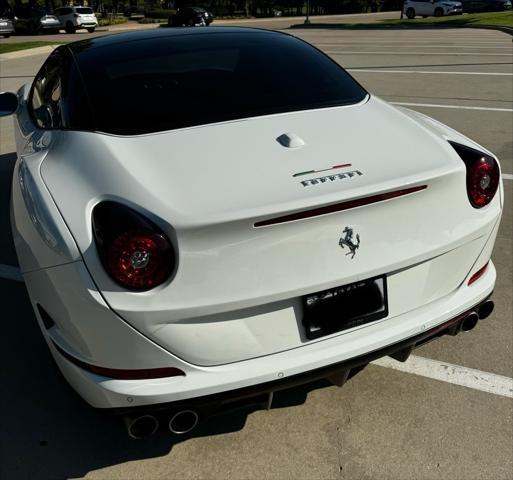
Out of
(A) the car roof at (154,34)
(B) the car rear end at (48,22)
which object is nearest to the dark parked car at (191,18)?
(B) the car rear end at (48,22)

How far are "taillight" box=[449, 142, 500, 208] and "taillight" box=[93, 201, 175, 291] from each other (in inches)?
49.2

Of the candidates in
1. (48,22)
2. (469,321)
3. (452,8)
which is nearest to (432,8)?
(452,8)

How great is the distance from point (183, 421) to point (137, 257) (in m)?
0.62

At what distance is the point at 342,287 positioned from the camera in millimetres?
1966

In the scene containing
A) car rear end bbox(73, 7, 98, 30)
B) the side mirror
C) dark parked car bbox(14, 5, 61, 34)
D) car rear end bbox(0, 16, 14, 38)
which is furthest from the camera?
dark parked car bbox(14, 5, 61, 34)

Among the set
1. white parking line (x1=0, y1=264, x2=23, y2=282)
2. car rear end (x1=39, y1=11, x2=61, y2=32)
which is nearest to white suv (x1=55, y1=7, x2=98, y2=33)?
car rear end (x1=39, y1=11, x2=61, y2=32)

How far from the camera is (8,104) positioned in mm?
3895

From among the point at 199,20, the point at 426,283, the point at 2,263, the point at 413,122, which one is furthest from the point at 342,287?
the point at 199,20

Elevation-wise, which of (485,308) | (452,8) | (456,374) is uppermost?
(485,308)

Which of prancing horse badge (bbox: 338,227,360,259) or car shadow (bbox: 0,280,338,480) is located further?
car shadow (bbox: 0,280,338,480)

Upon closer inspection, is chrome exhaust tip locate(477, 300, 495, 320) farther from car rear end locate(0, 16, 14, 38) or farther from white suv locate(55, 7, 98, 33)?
white suv locate(55, 7, 98, 33)

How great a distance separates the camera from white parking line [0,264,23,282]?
12.1 ft

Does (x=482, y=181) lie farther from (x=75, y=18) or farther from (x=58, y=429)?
(x=75, y=18)

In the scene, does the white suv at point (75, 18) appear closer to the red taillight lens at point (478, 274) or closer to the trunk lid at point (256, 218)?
the trunk lid at point (256, 218)
